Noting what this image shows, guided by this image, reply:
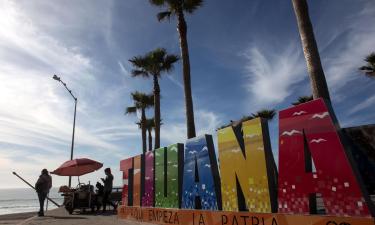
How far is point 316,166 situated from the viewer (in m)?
6.29

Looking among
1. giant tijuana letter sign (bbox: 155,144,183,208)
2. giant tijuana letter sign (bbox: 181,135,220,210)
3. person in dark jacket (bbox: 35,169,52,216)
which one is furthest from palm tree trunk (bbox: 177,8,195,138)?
person in dark jacket (bbox: 35,169,52,216)

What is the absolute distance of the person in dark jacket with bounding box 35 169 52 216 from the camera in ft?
51.8

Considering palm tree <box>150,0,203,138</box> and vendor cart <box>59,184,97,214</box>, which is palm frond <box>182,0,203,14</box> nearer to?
palm tree <box>150,0,203,138</box>

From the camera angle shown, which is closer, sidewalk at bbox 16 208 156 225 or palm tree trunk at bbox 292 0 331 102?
palm tree trunk at bbox 292 0 331 102

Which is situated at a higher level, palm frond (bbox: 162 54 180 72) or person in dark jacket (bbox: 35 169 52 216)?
palm frond (bbox: 162 54 180 72)

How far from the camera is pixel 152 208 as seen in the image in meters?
11.3

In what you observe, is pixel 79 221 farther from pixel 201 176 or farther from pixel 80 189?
pixel 201 176

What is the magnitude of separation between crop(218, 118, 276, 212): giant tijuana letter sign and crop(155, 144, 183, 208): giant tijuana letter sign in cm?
201

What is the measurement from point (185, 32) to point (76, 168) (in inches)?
334

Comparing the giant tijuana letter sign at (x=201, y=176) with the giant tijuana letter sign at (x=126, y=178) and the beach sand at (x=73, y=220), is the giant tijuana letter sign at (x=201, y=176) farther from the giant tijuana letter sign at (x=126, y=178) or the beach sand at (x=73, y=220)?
the giant tijuana letter sign at (x=126, y=178)

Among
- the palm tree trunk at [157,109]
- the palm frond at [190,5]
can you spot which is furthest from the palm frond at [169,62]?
the palm frond at [190,5]

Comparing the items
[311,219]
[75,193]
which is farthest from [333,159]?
[75,193]

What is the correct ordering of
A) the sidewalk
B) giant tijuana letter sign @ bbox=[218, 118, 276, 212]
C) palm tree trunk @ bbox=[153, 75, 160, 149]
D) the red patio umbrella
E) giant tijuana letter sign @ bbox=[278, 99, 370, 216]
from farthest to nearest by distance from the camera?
palm tree trunk @ bbox=[153, 75, 160, 149], the red patio umbrella, the sidewalk, giant tijuana letter sign @ bbox=[218, 118, 276, 212], giant tijuana letter sign @ bbox=[278, 99, 370, 216]

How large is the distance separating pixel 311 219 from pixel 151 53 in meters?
22.3
